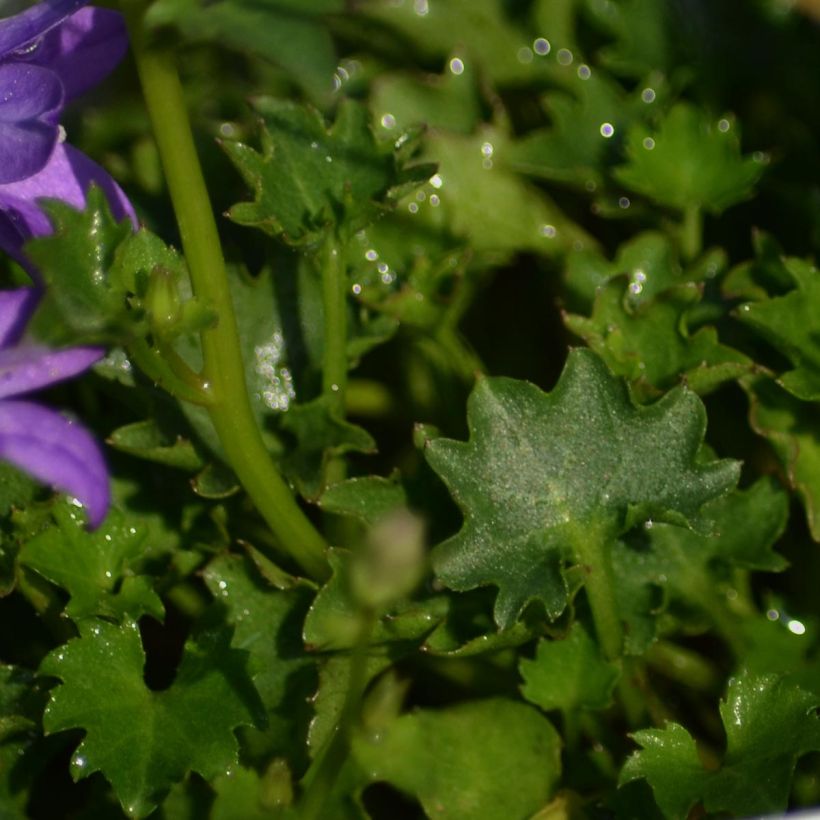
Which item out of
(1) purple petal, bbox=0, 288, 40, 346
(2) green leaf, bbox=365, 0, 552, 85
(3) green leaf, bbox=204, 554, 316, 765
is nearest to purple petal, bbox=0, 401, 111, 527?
(1) purple petal, bbox=0, 288, 40, 346

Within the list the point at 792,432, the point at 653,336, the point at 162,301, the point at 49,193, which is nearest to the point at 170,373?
the point at 162,301

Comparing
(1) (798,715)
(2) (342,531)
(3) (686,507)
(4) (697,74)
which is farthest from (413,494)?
(4) (697,74)

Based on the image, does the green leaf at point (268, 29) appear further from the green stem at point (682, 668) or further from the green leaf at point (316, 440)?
the green stem at point (682, 668)

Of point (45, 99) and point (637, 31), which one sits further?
point (637, 31)

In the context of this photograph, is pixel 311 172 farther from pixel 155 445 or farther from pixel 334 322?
pixel 155 445

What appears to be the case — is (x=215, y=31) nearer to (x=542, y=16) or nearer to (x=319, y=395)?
(x=319, y=395)

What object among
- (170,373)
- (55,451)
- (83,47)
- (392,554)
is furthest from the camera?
(83,47)

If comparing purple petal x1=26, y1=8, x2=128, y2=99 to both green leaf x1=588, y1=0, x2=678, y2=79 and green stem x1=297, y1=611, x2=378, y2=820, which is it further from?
green leaf x1=588, y1=0, x2=678, y2=79

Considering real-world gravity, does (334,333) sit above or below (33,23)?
below
